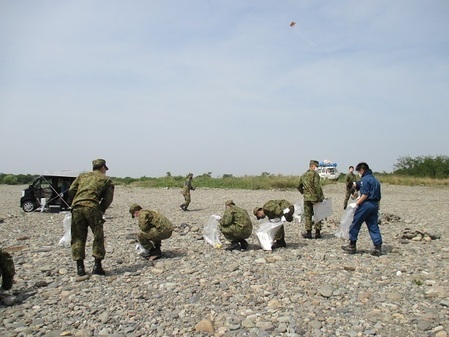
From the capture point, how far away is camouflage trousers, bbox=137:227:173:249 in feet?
25.4

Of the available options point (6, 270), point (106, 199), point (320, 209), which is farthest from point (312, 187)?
point (6, 270)

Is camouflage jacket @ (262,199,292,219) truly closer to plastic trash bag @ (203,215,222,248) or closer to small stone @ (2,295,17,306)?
plastic trash bag @ (203,215,222,248)

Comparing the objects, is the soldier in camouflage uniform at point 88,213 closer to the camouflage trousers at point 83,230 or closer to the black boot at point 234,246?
the camouflage trousers at point 83,230

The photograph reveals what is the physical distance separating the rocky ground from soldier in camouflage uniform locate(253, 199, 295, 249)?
0.38m

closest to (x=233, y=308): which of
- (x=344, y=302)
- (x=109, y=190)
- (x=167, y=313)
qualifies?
(x=167, y=313)

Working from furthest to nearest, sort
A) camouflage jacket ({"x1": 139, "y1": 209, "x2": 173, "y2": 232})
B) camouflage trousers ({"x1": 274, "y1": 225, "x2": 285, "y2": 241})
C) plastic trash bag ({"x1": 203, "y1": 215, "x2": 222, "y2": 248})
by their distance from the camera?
plastic trash bag ({"x1": 203, "y1": 215, "x2": 222, "y2": 248}) → camouflage trousers ({"x1": 274, "y1": 225, "x2": 285, "y2": 241}) → camouflage jacket ({"x1": 139, "y1": 209, "x2": 173, "y2": 232})

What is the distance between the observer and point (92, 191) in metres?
6.68

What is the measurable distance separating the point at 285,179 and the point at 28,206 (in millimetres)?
25447

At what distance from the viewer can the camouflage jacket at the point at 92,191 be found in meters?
6.62

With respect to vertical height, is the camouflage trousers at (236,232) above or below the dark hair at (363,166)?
below

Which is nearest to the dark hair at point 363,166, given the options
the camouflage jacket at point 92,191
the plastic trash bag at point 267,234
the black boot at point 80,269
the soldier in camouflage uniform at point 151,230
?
the plastic trash bag at point 267,234

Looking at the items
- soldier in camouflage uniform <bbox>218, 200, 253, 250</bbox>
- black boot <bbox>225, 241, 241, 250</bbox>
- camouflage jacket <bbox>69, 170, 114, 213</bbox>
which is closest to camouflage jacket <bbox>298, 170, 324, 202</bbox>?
soldier in camouflage uniform <bbox>218, 200, 253, 250</bbox>

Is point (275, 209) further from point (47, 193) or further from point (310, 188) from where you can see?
point (47, 193)

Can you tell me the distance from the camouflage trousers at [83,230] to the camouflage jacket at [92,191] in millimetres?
121
